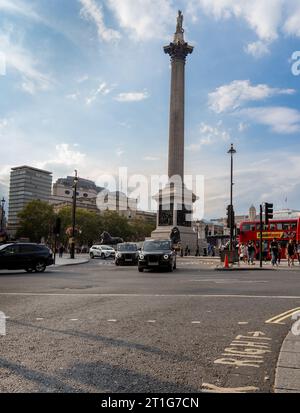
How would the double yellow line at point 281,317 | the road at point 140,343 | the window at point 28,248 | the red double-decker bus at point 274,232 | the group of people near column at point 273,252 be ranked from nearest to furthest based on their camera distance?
the road at point 140,343 → the double yellow line at point 281,317 → the window at point 28,248 → the group of people near column at point 273,252 → the red double-decker bus at point 274,232

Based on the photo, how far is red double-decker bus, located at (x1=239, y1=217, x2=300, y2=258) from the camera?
3938cm

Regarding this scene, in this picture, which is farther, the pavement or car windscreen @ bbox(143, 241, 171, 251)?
car windscreen @ bbox(143, 241, 171, 251)

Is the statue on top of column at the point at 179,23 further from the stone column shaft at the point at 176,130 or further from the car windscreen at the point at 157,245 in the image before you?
the car windscreen at the point at 157,245

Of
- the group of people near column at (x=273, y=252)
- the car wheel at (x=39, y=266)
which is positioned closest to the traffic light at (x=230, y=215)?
the group of people near column at (x=273, y=252)

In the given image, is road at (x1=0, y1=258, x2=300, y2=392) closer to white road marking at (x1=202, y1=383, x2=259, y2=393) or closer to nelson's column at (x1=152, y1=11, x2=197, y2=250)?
white road marking at (x1=202, y1=383, x2=259, y2=393)

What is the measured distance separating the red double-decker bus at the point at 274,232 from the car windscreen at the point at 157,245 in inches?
Result: 671

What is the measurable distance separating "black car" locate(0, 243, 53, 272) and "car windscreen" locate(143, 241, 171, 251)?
16.7 feet

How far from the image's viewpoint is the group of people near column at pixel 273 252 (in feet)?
98.0

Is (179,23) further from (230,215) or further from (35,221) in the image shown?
(35,221)

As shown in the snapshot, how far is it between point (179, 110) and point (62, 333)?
172 feet

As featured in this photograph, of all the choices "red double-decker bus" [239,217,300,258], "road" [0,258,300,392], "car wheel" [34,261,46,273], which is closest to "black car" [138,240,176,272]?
"car wheel" [34,261,46,273]

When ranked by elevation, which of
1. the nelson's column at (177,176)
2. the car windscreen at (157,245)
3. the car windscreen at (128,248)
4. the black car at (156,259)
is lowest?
the black car at (156,259)

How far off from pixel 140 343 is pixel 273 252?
25.2m
